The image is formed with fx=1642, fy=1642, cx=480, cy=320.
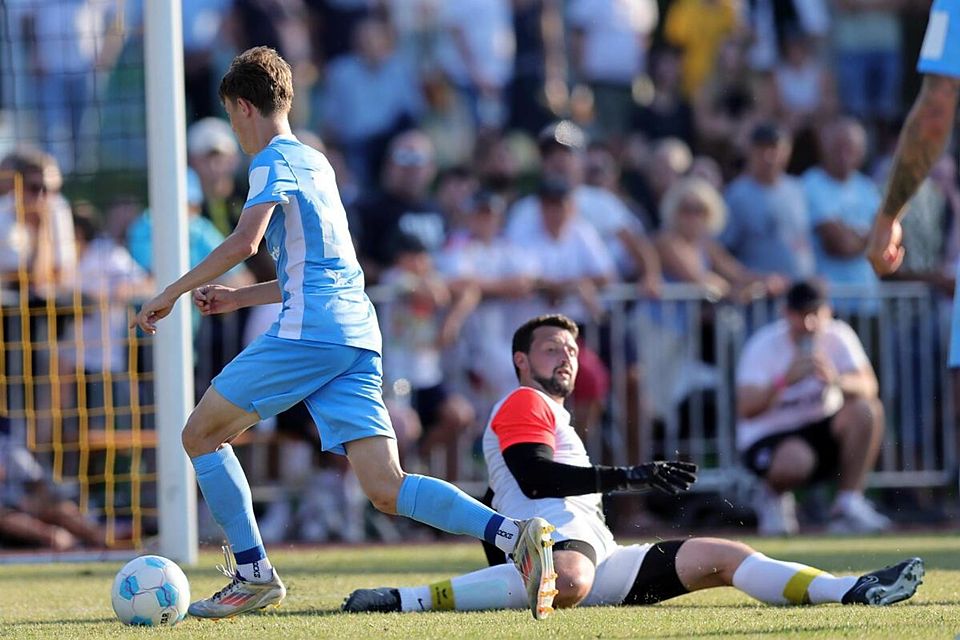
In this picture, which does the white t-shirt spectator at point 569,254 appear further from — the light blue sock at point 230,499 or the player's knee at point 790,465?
the light blue sock at point 230,499

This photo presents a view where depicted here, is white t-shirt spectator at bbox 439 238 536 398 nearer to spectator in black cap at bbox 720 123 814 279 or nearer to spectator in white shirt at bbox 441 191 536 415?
spectator in white shirt at bbox 441 191 536 415

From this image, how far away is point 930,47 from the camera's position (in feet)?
16.9

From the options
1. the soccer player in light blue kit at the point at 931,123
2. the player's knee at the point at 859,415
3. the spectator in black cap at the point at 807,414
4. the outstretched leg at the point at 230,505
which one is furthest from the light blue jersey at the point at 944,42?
the player's knee at the point at 859,415

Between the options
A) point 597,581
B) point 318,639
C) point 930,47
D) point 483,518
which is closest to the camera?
point 930,47

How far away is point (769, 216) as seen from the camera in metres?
13.1

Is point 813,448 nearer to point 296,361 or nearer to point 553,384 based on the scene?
point 553,384

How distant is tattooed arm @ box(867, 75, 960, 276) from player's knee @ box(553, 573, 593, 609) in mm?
1738

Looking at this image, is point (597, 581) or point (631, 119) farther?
point (631, 119)

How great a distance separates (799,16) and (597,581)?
9992mm

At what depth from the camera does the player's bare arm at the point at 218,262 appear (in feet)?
19.6

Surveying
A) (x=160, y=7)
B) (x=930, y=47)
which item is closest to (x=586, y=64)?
(x=160, y=7)

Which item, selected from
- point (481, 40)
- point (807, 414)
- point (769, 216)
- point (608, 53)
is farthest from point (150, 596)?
point (608, 53)

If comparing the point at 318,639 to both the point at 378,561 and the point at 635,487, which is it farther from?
the point at 378,561

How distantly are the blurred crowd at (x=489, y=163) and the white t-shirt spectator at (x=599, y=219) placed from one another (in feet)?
0.08
